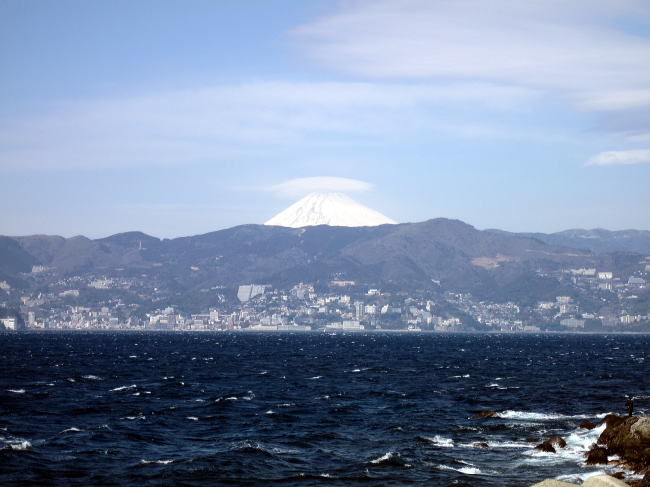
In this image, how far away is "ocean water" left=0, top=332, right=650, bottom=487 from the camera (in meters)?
46.5

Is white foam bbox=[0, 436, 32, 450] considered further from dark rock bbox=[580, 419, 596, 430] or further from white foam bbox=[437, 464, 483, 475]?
dark rock bbox=[580, 419, 596, 430]

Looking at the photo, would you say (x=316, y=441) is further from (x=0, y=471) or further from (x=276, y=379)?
(x=276, y=379)

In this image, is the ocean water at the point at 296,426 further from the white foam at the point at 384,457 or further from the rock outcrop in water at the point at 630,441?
the rock outcrop in water at the point at 630,441

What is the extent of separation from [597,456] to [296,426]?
24395 millimetres

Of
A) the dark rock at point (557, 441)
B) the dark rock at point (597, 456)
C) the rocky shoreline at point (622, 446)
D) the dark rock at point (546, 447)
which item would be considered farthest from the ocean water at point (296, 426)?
the rocky shoreline at point (622, 446)

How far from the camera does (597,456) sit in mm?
49312

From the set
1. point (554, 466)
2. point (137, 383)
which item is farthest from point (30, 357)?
point (554, 466)

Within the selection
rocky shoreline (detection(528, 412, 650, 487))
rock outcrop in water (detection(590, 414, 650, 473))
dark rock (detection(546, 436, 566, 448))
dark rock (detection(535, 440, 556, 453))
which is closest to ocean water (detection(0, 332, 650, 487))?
dark rock (detection(546, 436, 566, 448))

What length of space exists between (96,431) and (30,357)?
10845 cm

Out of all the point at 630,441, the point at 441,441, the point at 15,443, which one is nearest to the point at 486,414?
the point at 441,441

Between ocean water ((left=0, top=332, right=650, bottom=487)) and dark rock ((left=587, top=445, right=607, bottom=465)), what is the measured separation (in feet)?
4.03

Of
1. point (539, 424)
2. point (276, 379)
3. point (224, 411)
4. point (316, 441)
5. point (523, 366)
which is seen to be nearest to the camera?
point (316, 441)

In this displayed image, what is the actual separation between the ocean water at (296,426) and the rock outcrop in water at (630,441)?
6.46ft

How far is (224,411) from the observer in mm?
73688
